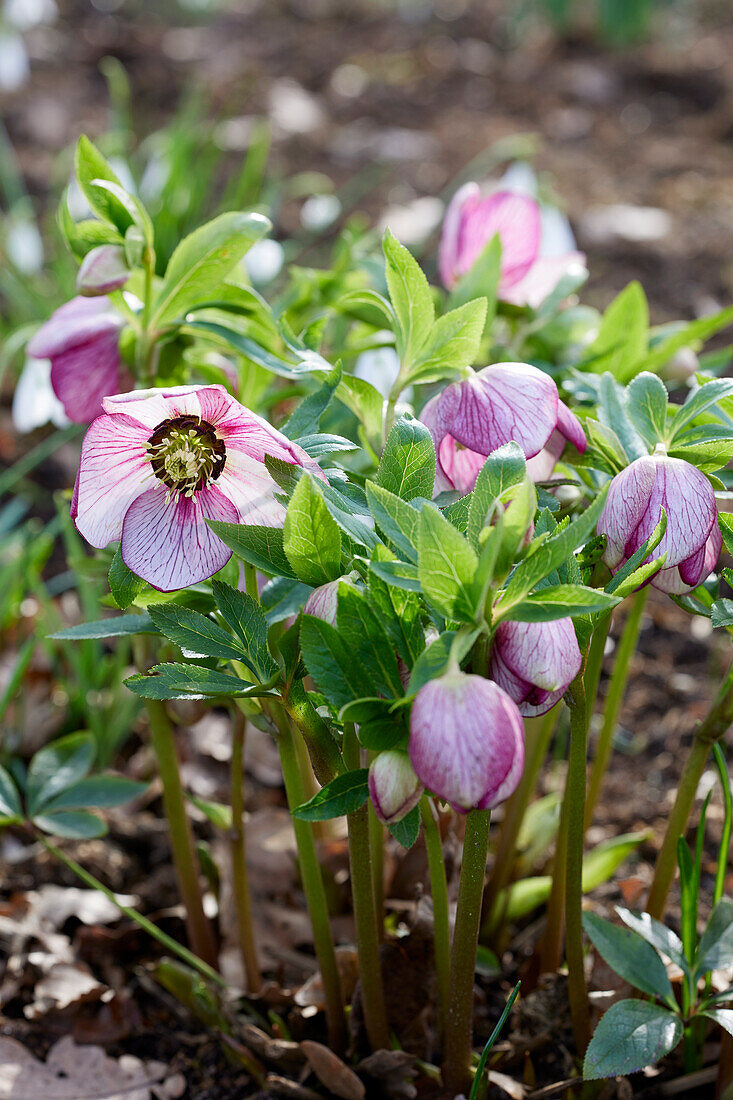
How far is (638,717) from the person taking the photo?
136 cm

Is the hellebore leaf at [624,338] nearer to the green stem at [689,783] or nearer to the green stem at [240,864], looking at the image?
the green stem at [689,783]

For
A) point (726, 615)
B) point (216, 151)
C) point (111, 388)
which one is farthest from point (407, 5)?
point (726, 615)

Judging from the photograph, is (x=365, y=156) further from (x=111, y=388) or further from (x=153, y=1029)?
(x=153, y=1029)

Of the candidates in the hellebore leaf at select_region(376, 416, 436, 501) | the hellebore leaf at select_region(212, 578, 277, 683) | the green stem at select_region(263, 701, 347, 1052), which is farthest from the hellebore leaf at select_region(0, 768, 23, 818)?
the hellebore leaf at select_region(376, 416, 436, 501)

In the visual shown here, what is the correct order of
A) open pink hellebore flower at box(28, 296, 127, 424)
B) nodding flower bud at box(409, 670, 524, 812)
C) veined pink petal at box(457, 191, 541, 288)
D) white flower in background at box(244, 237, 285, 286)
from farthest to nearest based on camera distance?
white flower in background at box(244, 237, 285, 286) < veined pink petal at box(457, 191, 541, 288) < open pink hellebore flower at box(28, 296, 127, 424) < nodding flower bud at box(409, 670, 524, 812)

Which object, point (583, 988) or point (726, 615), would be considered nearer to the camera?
point (726, 615)

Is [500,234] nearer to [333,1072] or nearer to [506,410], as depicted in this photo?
[506,410]

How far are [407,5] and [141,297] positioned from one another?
351 cm

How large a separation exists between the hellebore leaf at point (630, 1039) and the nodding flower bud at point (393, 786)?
0.27 meters

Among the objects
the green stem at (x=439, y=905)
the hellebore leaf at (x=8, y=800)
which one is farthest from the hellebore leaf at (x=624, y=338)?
the hellebore leaf at (x=8, y=800)

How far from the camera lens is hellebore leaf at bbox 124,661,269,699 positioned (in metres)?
A: 0.59

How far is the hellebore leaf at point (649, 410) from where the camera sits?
66 cm

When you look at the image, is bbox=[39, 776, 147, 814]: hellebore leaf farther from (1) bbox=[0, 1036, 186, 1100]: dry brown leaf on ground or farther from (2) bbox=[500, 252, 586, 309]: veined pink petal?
(2) bbox=[500, 252, 586, 309]: veined pink petal

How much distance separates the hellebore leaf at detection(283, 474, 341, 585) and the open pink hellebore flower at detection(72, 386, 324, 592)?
3cm
